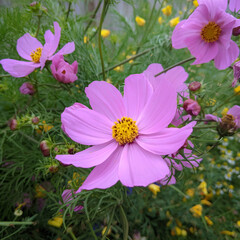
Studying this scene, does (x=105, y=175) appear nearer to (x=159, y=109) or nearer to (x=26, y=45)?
(x=159, y=109)

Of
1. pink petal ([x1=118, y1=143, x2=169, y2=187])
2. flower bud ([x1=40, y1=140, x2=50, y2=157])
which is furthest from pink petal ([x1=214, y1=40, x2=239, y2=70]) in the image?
flower bud ([x1=40, y1=140, x2=50, y2=157])

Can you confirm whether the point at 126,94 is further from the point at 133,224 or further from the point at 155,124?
the point at 133,224

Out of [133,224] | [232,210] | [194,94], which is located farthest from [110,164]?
[232,210]

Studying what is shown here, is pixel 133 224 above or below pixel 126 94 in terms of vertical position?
below

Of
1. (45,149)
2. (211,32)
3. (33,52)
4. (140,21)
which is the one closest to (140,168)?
(45,149)

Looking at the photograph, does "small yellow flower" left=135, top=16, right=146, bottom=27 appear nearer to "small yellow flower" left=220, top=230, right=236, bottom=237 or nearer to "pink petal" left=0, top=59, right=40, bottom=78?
"pink petal" left=0, top=59, right=40, bottom=78

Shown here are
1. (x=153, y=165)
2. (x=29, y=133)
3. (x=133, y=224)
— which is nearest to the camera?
(x=153, y=165)

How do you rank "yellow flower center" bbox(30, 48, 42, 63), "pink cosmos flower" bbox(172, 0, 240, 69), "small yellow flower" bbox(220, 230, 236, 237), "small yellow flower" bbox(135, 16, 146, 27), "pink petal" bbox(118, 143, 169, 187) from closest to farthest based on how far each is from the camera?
1. "pink petal" bbox(118, 143, 169, 187)
2. "pink cosmos flower" bbox(172, 0, 240, 69)
3. "yellow flower center" bbox(30, 48, 42, 63)
4. "small yellow flower" bbox(220, 230, 236, 237)
5. "small yellow flower" bbox(135, 16, 146, 27)
